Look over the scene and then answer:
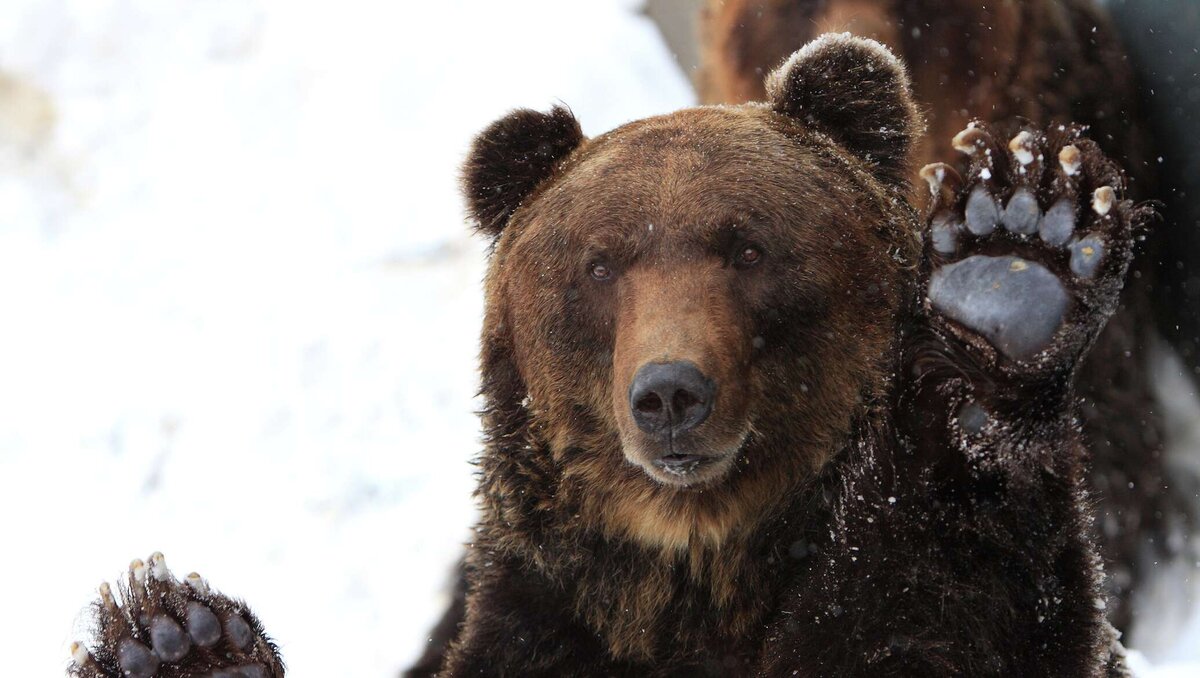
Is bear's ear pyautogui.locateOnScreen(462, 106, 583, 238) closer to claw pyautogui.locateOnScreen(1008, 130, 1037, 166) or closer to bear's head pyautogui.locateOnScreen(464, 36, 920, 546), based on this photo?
bear's head pyautogui.locateOnScreen(464, 36, 920, 546)

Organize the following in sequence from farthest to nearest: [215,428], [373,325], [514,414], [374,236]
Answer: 1. [374,236]
2. [373,325]
3. [215,428]
4. [514,414]

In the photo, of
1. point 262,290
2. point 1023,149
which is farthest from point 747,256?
point 262,290

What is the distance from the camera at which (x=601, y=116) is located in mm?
8664

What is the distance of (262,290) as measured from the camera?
784 centimetres

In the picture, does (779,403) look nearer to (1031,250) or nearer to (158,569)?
(1031,250)

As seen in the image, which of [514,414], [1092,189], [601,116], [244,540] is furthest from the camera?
[601,116]

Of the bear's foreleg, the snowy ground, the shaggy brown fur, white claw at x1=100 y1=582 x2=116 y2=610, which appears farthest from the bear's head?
the shaggy brown fur

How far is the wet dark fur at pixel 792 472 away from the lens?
8.91 ft

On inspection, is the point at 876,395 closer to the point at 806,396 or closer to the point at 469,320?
the point at 806,396

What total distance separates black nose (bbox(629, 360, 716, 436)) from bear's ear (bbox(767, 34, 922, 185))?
1.02m

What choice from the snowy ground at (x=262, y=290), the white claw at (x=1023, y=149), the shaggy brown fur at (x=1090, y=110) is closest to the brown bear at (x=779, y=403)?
the white claw at (x=1023, y=149)

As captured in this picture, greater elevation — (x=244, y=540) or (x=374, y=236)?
(x=374, y=236)

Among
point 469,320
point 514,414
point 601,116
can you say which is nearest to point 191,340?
point 469,320

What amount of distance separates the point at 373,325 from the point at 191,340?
1.03 metres
